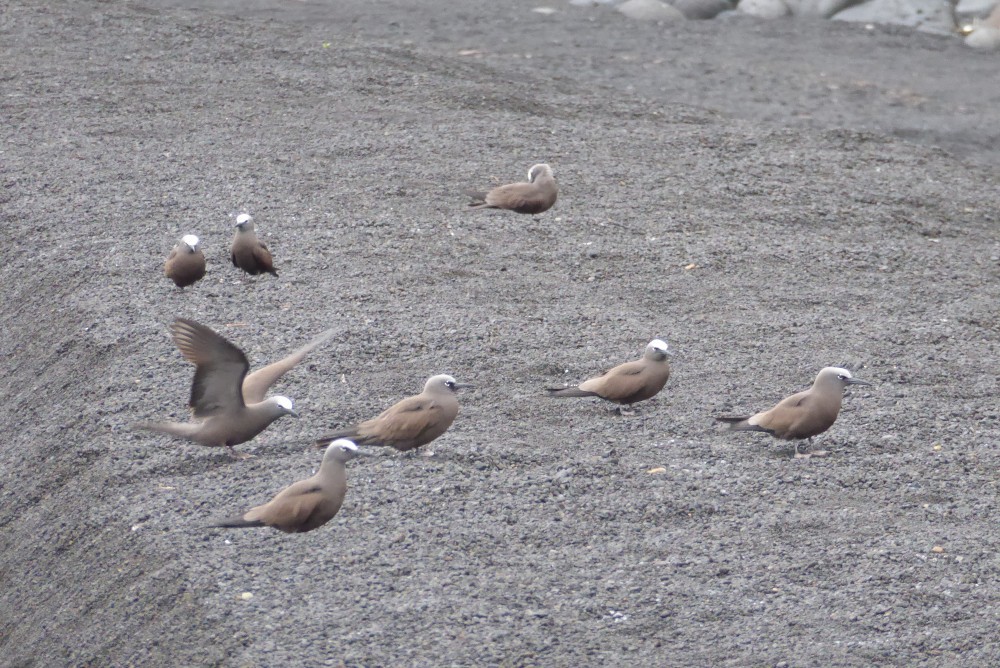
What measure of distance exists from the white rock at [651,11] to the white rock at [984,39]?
271cm

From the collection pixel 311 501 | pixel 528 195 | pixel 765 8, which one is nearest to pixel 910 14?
pixel 765 8

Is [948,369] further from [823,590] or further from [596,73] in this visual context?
[596,73]

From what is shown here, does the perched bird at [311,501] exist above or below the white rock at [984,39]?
below

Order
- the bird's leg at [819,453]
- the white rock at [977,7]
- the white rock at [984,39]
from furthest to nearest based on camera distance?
the white rock at [977,7] < the white rock at [984,39] < the bird's leg at [819,453]

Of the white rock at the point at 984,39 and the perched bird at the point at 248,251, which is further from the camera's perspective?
the white rock at the point at 984,39

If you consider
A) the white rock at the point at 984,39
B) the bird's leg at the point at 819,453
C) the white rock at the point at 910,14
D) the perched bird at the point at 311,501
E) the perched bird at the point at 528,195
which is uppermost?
the white rock at the point at 910,14

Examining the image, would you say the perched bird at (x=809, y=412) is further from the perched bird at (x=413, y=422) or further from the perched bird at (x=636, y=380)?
the perched bird at (x=413, y=422)

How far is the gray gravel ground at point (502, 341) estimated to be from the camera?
394 centimetres

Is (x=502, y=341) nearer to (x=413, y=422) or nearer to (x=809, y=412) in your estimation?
(x=413, y=422)

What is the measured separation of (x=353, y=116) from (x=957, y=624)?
19.7 ft

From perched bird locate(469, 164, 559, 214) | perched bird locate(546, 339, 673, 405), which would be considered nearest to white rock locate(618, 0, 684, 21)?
perched bird locate(469, 164, 559, 214)

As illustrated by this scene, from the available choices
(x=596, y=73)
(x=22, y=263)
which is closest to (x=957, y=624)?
(x=22, y=263)

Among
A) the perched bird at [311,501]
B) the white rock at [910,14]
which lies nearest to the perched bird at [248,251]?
the perched bird at [311,501]

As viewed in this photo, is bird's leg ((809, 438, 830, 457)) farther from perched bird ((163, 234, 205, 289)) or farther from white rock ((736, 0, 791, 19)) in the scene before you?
white rock ((736, 0, 791, 19))
